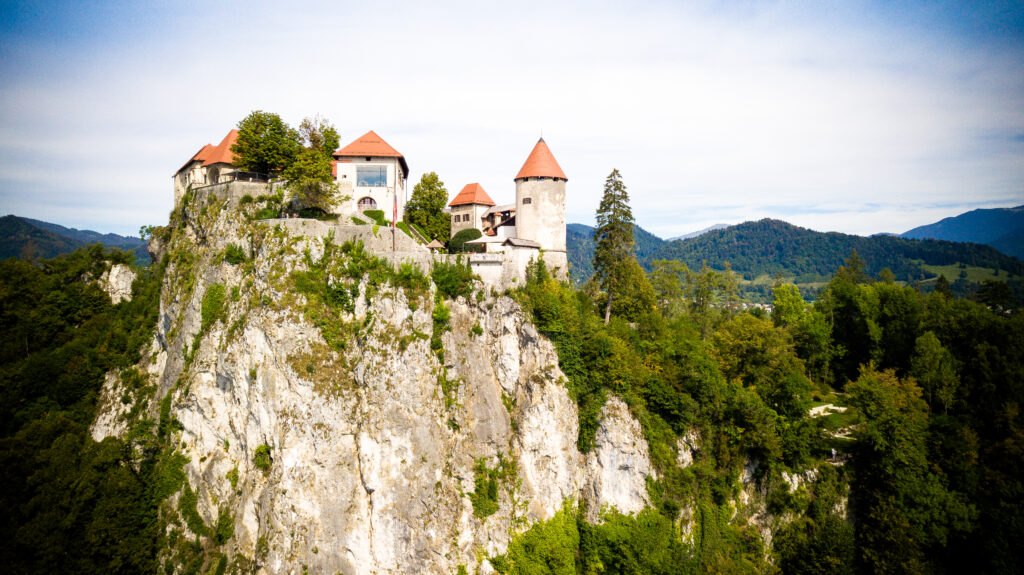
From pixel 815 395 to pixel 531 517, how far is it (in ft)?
93.0

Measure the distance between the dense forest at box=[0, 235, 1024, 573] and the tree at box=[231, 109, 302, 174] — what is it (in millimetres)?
16816

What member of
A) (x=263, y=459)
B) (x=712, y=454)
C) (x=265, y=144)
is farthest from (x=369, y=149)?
(x=712, y=454)

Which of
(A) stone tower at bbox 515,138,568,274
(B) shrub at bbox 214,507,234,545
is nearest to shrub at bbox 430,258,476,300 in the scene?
(A) stone tower at bbox 515,138,568,274

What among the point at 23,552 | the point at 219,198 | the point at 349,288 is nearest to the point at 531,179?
the point at 349,288

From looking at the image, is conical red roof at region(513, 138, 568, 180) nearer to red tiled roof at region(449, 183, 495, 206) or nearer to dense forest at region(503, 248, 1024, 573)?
red tiled roof at region(449, 183, 495, 206)

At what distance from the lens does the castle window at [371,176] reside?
3669cm

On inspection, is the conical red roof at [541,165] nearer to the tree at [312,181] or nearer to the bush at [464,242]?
the bush at [464,242]

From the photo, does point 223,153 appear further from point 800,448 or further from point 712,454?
point 800,448

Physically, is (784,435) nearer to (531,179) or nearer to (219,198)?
(531,179)

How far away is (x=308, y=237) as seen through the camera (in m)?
29.7

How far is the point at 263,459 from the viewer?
94.5ft

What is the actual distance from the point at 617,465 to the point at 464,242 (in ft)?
64.1

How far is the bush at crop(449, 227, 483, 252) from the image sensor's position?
116ft

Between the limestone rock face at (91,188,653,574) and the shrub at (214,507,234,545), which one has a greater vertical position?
the limestone rock face at (91,188,653,574)
